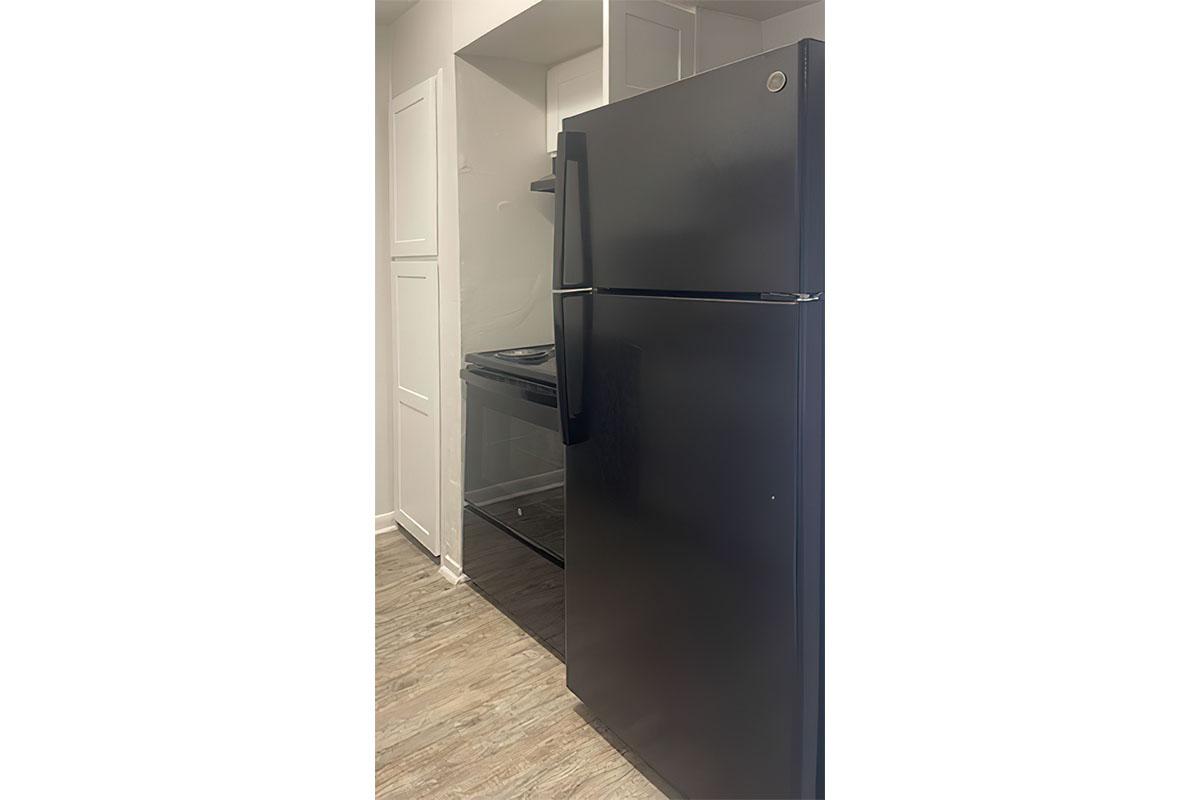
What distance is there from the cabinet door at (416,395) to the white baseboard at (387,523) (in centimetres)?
7


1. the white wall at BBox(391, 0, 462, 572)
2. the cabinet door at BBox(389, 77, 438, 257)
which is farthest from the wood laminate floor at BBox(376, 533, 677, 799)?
the cabinet door at BBox(389, 77, 438, 257)

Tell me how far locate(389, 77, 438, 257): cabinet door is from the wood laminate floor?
134cm

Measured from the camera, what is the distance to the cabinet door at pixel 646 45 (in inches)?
77.0

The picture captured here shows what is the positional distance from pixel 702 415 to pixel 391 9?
238 cm

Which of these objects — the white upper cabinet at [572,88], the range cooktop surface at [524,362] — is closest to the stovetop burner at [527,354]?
the range cooktop surface at [524,362]

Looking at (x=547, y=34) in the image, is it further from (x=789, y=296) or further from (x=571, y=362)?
(x=789, y=296)

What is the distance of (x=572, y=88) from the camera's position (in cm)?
262

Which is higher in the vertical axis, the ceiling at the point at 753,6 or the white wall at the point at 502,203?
the ceiling at the point at 753,6

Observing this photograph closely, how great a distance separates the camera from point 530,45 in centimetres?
249

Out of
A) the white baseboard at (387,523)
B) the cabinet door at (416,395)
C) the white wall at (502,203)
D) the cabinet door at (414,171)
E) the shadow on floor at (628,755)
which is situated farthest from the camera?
the white baseboard at (387,523)

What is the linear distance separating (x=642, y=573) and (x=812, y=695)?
43 centimetres

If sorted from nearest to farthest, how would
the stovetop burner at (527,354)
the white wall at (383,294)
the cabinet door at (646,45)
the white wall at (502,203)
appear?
1. the cabinet door at (646,45)
2. the stovetop burner at (527,354)
3. the white wall at (502,203)
4. the white wall at (383,294)

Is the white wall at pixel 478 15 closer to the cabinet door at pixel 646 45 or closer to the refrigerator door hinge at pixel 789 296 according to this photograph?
the cabinet door at pixel 646 45
